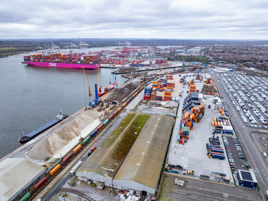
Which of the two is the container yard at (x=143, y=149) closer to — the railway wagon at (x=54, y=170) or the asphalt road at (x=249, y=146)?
the railway wagon at (x=54, y=170)

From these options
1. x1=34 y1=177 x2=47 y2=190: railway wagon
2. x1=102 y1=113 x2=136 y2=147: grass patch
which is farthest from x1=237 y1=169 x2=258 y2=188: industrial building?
x1=34 y1=177 x2=47 y2=190: railway wagon

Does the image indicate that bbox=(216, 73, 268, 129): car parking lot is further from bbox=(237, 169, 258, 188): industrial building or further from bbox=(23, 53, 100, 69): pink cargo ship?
bbox=(23, 53, 100, 69): pink cargo ship

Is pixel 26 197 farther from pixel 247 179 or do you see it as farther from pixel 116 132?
pixel 247 179

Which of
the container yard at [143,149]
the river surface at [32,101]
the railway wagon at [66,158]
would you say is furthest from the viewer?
the river surface at [32,101]

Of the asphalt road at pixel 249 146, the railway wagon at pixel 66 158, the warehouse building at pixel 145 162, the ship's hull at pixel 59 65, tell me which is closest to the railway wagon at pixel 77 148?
the railway wagon at pixel 66 158

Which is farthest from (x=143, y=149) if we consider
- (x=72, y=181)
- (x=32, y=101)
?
(x=32, y=101)

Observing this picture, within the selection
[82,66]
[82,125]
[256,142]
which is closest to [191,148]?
[256,142]
